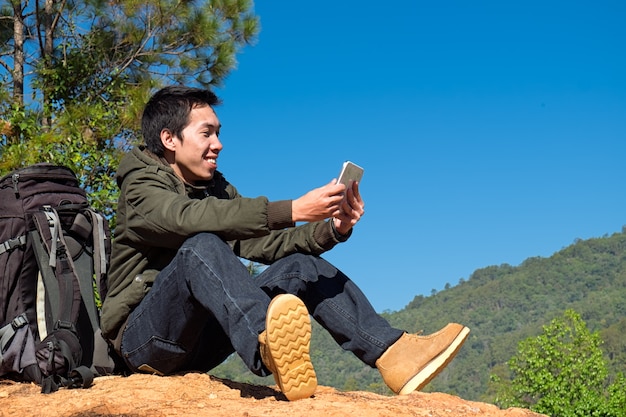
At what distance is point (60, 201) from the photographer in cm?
399

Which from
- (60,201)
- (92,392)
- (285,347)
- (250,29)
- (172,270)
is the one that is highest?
(250,29)

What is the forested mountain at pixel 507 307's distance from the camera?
103 metres

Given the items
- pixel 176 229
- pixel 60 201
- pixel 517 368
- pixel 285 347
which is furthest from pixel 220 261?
pixel 517 368

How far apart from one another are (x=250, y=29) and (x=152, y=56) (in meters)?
1.52

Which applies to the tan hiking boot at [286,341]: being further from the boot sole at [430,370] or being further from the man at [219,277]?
the boot sole at [430,370]

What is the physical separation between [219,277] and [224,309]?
4.7 inches

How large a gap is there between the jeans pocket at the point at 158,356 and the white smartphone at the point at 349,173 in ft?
3.32

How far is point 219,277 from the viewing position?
2963mm

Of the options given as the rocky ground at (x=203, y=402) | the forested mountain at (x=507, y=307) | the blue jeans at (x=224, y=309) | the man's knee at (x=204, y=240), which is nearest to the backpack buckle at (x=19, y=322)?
the rocky ground at (x=203, y=402)

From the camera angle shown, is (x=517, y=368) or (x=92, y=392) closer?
(x=92, y=392)

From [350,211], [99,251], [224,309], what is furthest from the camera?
[99,251]

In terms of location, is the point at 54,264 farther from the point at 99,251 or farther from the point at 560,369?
the point at 560,369

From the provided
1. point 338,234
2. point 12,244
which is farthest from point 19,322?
point 338,234

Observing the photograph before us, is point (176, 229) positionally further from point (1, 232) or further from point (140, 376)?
point (1, 232)
